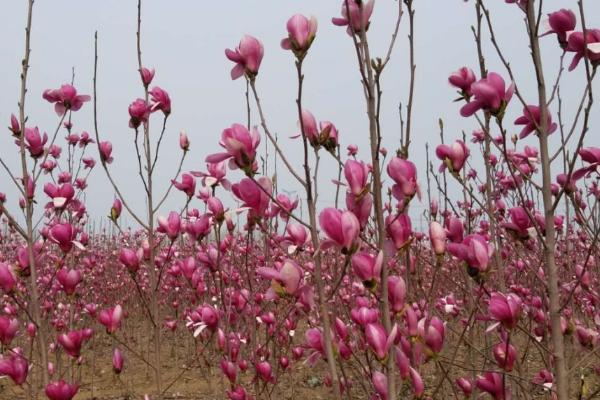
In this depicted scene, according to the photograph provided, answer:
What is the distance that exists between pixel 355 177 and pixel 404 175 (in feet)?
0.44

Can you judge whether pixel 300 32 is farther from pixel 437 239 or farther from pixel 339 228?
pixel 437 239

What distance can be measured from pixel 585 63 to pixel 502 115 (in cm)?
22

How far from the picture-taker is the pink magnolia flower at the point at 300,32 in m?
1.24

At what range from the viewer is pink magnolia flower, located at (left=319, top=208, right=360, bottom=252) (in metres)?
1.09

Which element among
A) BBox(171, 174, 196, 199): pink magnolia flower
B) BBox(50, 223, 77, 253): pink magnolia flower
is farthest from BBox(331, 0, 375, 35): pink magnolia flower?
BBox(50, 223, 77, 253): pink magnolia flower

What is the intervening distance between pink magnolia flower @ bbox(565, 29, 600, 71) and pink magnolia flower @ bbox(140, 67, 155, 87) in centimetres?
156

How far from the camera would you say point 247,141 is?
1.25 meters

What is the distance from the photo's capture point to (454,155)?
1659 mm

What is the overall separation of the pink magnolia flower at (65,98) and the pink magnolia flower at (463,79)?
1.67 metres

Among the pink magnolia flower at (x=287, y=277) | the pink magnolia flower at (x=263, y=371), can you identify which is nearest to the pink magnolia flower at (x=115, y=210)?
the pink magnolia flower at (x=263, y=371)

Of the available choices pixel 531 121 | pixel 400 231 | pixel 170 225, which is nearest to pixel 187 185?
pixel 170 225

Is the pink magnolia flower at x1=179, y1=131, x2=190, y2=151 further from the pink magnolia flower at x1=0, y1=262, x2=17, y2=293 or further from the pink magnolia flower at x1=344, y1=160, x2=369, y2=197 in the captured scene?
the pink magnolia flower at x1=344, y1=160, x2=369, y2=197

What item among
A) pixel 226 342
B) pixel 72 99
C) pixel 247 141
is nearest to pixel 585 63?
pixel 247 141

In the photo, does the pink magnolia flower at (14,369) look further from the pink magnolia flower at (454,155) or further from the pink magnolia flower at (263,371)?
the pink magnolia flower at (454,155)
